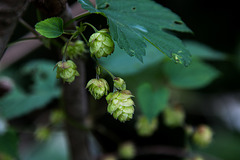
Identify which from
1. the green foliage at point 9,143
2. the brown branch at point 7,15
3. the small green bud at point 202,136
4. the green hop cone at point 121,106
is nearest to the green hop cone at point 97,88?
the green hop cone at point 121,106

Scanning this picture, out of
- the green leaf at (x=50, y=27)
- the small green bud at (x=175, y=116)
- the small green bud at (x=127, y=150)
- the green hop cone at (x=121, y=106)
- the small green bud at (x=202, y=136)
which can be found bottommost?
the small green bud at (x=127, y=150)

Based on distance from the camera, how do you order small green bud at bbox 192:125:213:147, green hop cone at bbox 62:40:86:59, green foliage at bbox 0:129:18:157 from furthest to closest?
small green bud at bbox 192:125:213:147
green foliage at bbox 0:129:18:157
green hop cone at bbox 62:40:86:59

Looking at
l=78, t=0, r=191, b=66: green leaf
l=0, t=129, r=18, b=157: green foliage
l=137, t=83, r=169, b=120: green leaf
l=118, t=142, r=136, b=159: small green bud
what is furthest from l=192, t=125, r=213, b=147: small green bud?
l=0, t=129, r=18, b=157: green foliage

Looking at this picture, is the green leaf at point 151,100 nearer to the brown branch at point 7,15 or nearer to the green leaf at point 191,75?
the green leaf at point 191,75

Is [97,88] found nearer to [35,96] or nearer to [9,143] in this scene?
[9,143]

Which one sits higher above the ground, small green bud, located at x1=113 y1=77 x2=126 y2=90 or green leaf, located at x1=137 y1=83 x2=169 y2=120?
small green bud, located at x1=113 y1=77 x2=126 y2=90

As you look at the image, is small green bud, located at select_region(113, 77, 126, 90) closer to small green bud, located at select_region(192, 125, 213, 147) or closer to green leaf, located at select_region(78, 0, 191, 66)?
green leaf, located at select_region(78, 0, 191, 66)
